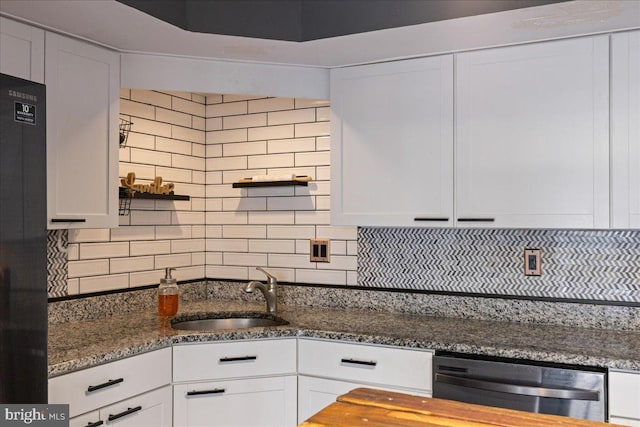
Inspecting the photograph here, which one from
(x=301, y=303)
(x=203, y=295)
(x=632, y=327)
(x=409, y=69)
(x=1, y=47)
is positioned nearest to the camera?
(x=1, y=47)

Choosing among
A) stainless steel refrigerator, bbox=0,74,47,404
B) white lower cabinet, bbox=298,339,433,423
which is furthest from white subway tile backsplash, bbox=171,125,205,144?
stainless steel refrigerator, bbox=0,74,47,404

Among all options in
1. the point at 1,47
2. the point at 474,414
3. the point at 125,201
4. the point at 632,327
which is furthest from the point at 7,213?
the point at 632,327

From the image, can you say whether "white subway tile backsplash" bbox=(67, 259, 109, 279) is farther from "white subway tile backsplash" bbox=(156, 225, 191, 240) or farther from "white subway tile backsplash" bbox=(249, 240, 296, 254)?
"white subway tile backsplash" bbox=(249, 240, 296, 254)

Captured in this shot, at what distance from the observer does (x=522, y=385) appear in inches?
89.9

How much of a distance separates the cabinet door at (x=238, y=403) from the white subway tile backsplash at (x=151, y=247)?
0.93m

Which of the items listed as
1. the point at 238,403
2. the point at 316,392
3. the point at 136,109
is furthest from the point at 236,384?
the point at 136,109

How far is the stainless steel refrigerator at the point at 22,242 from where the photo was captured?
1.55m

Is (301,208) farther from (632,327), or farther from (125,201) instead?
(632,327)

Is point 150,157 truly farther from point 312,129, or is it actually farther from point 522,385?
point 522,385

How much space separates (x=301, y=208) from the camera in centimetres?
Answer: 347

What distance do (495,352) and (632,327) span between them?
2.55 feet

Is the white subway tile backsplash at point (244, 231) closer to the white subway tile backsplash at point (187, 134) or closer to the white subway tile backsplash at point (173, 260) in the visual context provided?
the white subway tile backsplash at point (173, 260)

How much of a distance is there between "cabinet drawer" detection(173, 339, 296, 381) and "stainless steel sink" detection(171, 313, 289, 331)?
335 millimetres

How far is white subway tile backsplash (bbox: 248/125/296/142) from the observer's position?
350cm
